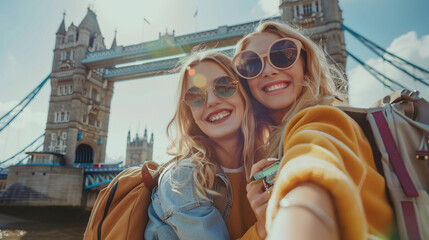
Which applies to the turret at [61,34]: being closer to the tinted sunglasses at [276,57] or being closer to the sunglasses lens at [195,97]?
the sunglasses lens at [195,97]

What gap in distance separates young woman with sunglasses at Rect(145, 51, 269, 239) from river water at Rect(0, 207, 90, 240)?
9880 millimetres

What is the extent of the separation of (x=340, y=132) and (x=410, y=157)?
0.77 feet

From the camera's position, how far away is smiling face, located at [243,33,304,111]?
57.7 inches

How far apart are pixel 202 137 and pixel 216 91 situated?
347 mm

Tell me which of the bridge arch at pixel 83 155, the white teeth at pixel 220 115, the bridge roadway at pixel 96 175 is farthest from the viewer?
the bridge arch at pixel 83 155

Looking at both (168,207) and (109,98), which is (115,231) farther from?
(109,98)

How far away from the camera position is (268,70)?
1.50 m

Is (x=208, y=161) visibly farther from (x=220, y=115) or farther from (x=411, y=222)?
(x=411, y=222)

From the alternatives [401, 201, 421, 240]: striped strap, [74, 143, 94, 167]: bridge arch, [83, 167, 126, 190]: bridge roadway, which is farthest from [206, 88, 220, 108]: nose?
[74, 143, 94, 167]: bridge arch

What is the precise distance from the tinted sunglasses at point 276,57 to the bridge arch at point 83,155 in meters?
22.0

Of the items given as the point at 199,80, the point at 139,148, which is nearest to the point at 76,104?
the point at 199,80

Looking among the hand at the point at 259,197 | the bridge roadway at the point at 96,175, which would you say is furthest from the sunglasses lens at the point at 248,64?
the bridge roadway at the point at 96,175

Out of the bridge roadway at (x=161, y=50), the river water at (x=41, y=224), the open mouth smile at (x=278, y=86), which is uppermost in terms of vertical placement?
the bridge roadway at (x=161, y=50)

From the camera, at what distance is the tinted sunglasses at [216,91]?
159 centimetres
